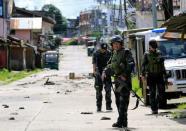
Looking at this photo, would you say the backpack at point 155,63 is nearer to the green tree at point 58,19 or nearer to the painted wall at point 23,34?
the painted wall at point 23,34

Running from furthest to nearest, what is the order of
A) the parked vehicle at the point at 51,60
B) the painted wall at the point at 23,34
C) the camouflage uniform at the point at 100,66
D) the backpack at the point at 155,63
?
1. the painted wall at the point at 23,34
2. the parked vehicle at the point at 51,60
3. the camouflage uniform at the point at 100,66
4. the backpack at the point at 155,63

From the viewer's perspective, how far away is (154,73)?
15328 mm

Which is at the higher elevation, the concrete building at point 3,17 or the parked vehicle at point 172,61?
the concrete building at point 3,17

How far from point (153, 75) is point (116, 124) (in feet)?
9.73

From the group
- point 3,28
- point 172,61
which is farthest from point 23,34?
point 172,61

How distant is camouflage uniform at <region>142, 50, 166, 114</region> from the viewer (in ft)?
50.3

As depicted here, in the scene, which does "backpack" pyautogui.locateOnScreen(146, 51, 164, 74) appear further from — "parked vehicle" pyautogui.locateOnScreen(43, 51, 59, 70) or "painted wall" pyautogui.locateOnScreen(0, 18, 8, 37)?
"parked vehicle" pyautogui.locateOnScreen(43, 51, 59, 70)

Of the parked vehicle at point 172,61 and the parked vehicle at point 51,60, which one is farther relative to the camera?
the parked vehicle at point 51,60

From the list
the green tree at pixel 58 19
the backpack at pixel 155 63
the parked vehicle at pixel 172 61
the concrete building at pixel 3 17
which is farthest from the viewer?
the green tree at pixel 58 19

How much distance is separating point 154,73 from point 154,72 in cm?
3

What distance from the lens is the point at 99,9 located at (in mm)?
141875

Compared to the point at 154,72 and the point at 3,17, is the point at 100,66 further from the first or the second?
the point at 3,17

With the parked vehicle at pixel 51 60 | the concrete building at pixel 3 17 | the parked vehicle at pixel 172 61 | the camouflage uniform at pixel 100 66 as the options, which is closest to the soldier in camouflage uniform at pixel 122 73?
the parked vehicle at pixel 172 61

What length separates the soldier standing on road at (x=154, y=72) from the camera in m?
15.3
